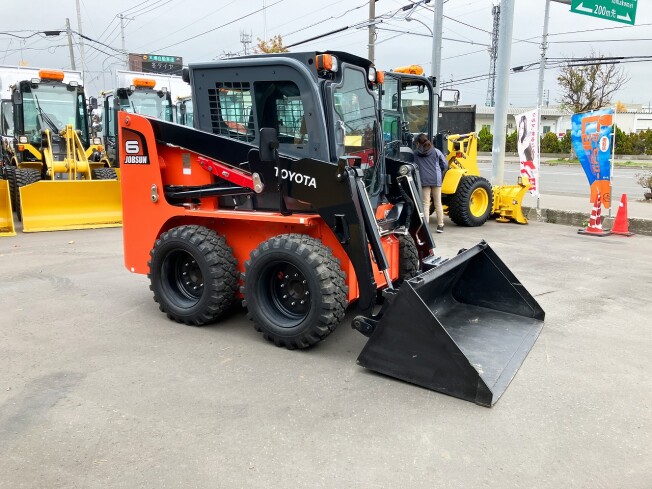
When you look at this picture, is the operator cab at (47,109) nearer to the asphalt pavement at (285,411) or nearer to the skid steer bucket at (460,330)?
the asphalt pavement at (285,411)

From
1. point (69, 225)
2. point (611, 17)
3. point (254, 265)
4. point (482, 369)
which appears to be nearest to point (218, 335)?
point (254, 265)

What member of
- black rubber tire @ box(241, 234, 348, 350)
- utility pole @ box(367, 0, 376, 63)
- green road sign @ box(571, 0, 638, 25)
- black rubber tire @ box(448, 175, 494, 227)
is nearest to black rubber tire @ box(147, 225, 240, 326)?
black rubber tire @ box(241, 234, 348, 350)

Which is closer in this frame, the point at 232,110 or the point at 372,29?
the point at 232,110

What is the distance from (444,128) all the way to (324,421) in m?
12.3

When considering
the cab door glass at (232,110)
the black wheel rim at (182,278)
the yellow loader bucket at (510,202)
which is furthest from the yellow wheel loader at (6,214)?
the yellow loader bucket at (510,202)

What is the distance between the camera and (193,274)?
17.4 ft

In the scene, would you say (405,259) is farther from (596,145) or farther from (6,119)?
(6,119)

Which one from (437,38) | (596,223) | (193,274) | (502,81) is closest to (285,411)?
(193,274)

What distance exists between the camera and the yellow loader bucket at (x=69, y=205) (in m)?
10.0

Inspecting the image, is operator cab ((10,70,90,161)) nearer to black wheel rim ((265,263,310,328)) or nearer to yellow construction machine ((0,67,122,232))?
yellow construction machine ((0,67,122,232))

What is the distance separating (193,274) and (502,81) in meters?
9.83

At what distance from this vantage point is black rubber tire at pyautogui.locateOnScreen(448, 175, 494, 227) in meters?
10.8

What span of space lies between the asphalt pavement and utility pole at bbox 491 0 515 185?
287 inches

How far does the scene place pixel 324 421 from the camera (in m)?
3.46
